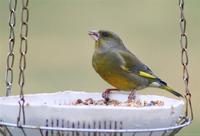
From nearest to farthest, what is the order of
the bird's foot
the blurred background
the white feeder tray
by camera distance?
1. the white feeder tray
2. the bird's foot
3. the blurred background

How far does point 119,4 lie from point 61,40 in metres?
2.81

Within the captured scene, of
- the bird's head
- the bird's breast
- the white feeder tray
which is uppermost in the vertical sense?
the bird's head

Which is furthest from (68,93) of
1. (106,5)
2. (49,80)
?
(106,5)

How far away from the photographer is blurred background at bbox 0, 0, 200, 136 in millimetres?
11289

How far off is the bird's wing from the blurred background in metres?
4.00

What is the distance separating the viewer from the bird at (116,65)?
5.29 m

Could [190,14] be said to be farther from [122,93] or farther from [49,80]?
[122,93]

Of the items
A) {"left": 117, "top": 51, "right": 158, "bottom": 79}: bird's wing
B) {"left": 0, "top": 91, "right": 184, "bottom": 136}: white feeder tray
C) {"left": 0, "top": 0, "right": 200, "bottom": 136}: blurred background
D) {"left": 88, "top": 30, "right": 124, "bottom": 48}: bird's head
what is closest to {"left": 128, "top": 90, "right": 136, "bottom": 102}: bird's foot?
{"left": 117, "top": 51, "right": 158, "bottom": 79}: bird's wing

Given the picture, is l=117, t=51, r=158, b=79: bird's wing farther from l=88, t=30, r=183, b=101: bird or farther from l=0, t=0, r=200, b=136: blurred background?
l=0, t=0, r=200, b=136: blurred background

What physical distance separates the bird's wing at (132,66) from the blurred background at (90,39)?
400 centimetres

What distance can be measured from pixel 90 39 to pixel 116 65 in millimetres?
8680

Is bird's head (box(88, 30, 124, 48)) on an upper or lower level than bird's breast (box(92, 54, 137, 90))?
upper

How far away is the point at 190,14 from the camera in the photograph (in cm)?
1488

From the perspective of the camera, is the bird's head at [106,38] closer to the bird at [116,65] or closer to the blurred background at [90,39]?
the bird at [116,65]
